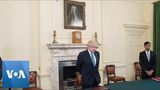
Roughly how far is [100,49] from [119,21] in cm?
126

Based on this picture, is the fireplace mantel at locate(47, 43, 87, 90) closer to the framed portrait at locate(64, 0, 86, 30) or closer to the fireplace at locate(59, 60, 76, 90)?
the fireplace at locate(59, 60, 76, 90)

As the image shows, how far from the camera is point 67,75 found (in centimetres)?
644

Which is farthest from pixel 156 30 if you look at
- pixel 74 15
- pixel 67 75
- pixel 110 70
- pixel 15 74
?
pixel 15 74

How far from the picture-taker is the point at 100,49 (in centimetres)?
693

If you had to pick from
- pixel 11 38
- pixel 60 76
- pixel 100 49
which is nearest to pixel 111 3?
pixel 100 49

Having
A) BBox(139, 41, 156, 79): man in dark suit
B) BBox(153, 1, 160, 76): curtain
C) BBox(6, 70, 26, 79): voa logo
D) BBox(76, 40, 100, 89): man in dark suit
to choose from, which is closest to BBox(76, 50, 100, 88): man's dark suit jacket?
BBox(76, 40, 100, 89): man in dark suit

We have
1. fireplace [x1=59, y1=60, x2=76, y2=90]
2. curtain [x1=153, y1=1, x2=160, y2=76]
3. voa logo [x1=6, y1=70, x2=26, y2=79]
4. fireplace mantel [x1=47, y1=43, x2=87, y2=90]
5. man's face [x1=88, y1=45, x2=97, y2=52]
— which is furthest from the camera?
curtain [x1=153, y1=1, x2=160, y2=76]

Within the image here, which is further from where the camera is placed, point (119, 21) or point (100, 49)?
point (119, 21)

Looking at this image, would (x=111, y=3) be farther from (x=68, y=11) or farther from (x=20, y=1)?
(x=20, y=1)

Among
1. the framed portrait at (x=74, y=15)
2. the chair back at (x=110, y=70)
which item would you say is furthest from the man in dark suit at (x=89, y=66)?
the chair back at (x=110, y=70)

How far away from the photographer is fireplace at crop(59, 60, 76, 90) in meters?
6.17

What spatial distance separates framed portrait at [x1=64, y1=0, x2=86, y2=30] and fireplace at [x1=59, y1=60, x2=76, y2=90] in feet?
3.44

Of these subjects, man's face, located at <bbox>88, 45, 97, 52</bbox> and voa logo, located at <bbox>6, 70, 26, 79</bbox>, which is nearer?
voa logo, located at <bbox>6, 70, 26, 79</bbox>

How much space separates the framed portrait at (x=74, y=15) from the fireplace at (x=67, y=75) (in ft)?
3.44
